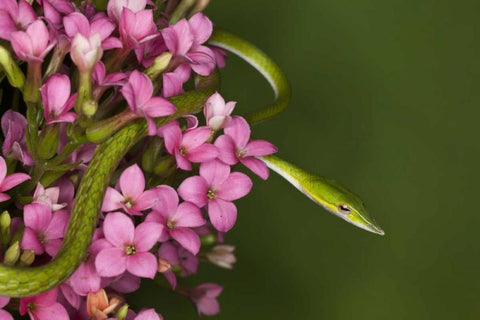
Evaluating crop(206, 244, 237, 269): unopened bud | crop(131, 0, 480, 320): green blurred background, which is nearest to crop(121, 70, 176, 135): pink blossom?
crop(206, 244, 237, 269): unopened bud

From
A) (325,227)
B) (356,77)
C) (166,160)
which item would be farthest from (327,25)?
(166,160)

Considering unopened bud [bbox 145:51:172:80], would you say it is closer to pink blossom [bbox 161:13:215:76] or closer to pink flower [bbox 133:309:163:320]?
pink blossom [bbox 161:13:215:76]

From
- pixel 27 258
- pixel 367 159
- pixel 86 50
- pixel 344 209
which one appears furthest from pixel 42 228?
pixel 367 159

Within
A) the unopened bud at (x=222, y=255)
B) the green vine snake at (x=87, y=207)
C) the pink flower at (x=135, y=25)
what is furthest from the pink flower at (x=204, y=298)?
the pink flower at (x=135, y=25)

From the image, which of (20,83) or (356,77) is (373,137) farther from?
(20,83)

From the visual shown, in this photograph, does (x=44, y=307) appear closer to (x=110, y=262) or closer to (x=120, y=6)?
(x=110, y=262)

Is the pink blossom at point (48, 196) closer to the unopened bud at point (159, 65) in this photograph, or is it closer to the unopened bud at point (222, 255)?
the unopened bud at point (159, 65)
